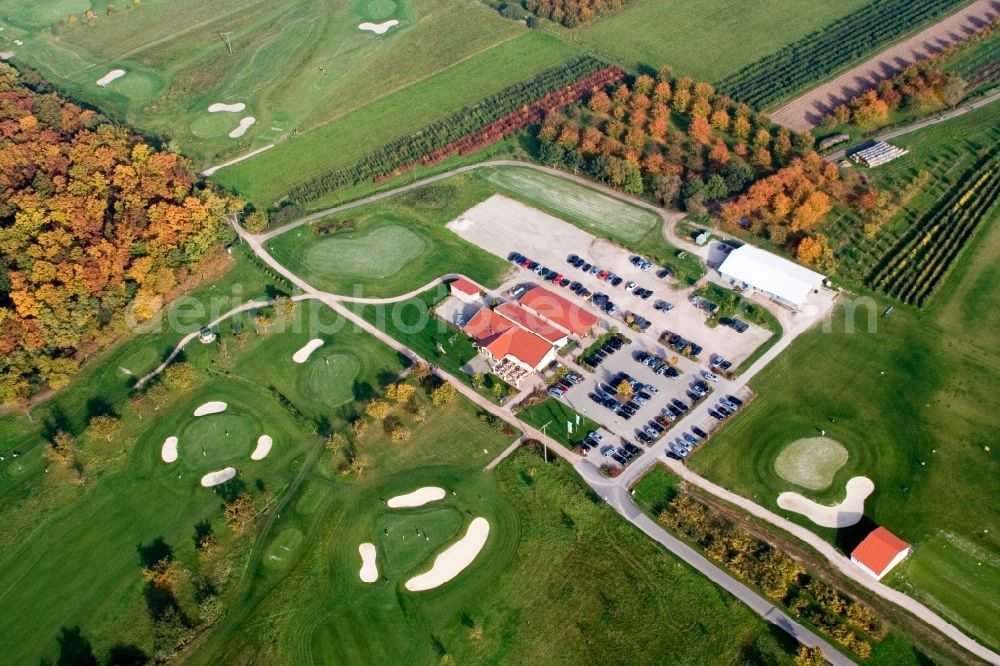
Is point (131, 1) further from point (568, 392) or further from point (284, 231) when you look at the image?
point (568, 392)

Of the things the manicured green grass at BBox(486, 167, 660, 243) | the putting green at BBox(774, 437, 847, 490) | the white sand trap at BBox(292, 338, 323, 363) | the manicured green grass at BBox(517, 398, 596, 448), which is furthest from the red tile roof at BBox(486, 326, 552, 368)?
the putting green at BBox(774, 437, 847, 490)

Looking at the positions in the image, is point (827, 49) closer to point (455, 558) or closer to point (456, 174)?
point (456, 174)

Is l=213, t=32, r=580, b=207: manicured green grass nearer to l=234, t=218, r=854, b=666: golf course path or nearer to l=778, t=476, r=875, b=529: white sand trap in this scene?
l=234, t=218, r=854, b=666: golf course path

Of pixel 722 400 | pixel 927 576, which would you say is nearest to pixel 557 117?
pixel 722 400

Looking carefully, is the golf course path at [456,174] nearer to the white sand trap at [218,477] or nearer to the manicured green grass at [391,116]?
the manicured green grass at [391,116]

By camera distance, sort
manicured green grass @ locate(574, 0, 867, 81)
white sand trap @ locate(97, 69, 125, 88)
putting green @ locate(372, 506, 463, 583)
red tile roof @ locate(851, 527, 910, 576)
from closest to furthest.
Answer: red tile roof @ locate(851, 527, 910, 576)
putting green @ locate(372, 506, 463, 583)
manicured green grass @ locate(574, 0, 867, 81)
white sand trap @ locate(97, 69, 125, 88)

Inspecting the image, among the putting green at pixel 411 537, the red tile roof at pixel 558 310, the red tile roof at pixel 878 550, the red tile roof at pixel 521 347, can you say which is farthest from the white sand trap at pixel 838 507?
the putting green at pixel 411 537
